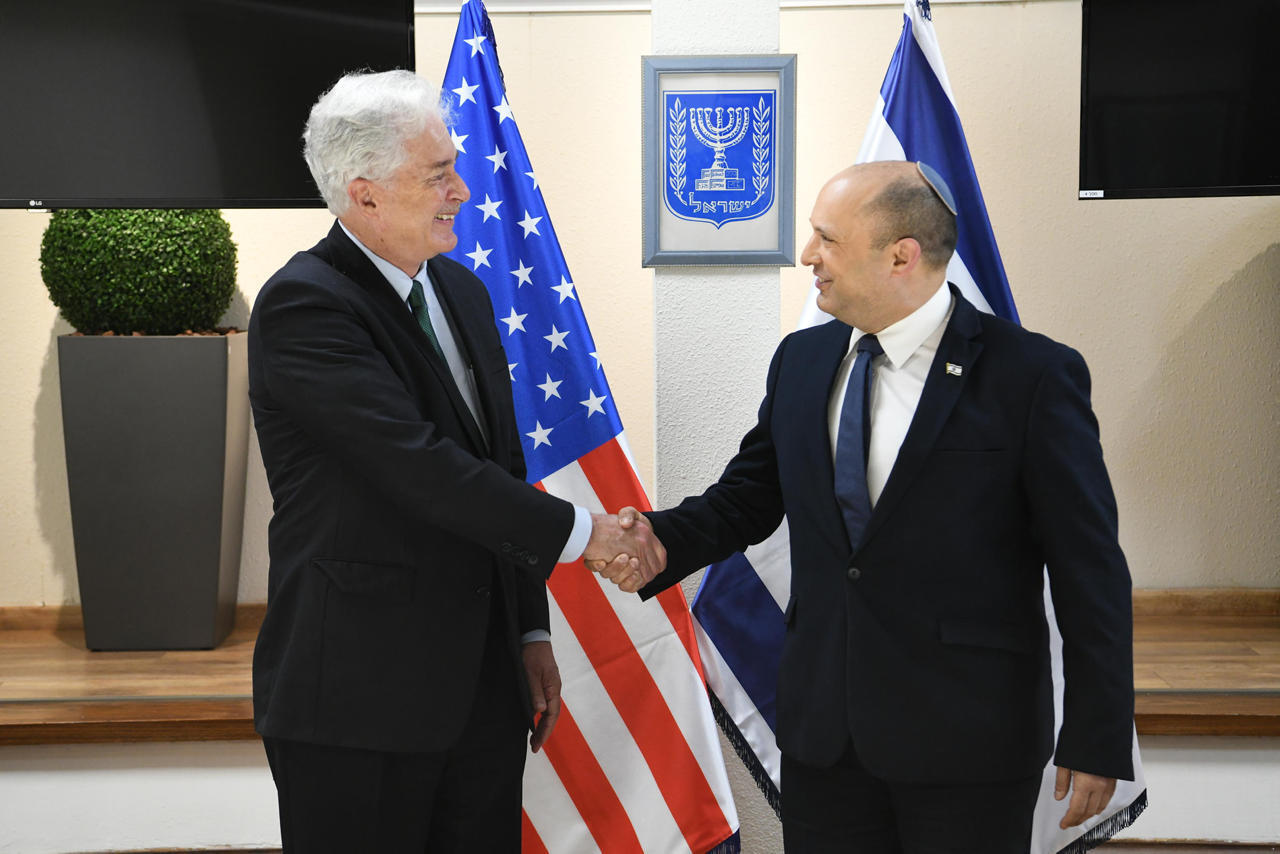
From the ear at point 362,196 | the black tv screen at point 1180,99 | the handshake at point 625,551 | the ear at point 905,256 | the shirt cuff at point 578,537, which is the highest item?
the black tv screen at point 1180,99

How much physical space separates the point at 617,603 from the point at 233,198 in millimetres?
1578

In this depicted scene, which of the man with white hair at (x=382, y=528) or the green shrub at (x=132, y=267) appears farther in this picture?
the green shrub at (x=132, y=267)

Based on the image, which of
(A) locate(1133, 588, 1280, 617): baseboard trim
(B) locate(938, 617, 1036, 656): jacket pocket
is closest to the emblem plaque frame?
(B) locate(938, 617, 1036, 656): jacket pocket

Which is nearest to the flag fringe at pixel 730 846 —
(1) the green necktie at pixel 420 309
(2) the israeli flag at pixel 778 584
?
(2) the israeli flag at pixel 778 584

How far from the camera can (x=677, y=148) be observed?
236cm

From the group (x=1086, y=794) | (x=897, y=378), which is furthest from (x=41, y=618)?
(x=1086, y=794)

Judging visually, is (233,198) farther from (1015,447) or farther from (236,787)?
(1015,447)

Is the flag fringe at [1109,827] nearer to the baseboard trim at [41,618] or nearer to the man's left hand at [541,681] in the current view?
the man's left hand at [541,681]

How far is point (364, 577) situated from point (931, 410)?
2.63 feet

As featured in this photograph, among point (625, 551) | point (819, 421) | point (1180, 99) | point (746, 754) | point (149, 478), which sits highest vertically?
point (1180, 99)

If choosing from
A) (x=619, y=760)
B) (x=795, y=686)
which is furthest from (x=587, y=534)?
(x=619, y=760)

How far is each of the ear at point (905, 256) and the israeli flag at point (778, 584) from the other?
66cm

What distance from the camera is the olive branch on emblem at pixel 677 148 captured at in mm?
2352

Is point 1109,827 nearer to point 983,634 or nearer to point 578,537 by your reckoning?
point 983,634
